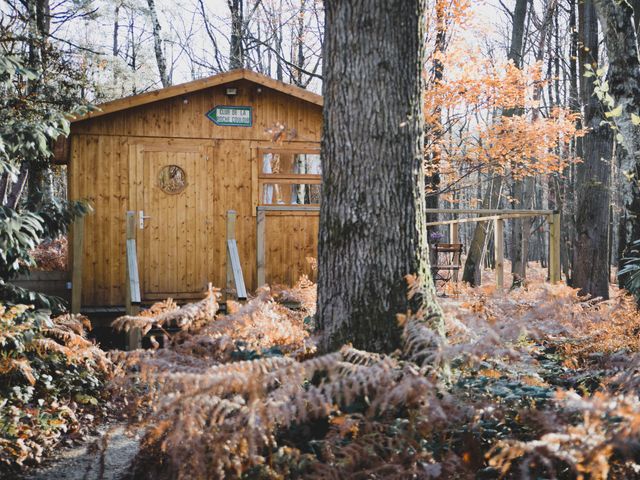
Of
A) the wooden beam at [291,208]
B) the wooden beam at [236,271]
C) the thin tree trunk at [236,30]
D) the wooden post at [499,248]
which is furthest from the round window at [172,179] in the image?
the thin tree trunk at [236,30]

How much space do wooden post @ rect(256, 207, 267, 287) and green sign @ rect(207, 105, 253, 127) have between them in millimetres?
1674

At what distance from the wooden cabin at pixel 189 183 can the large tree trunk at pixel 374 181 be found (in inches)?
235

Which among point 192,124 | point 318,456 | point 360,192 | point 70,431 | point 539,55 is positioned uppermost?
point 539,55

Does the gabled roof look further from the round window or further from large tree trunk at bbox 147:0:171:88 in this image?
large tree trunk at bbox 147:0:171:88

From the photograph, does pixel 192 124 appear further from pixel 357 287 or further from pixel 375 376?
pixel 375 376

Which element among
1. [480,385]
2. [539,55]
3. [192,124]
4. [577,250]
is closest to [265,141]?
[192,124]

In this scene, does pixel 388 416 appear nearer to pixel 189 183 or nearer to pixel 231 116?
pixel 189 183

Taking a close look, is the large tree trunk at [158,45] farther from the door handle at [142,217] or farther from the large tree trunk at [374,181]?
the large tree trunk at [374,181]

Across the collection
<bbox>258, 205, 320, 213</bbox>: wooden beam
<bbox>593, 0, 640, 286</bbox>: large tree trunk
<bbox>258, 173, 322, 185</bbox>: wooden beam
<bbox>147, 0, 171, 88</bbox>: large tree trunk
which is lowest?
<bbox>258, 205, 320, 213</bbox>: wooden beam

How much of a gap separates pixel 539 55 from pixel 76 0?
564 inches

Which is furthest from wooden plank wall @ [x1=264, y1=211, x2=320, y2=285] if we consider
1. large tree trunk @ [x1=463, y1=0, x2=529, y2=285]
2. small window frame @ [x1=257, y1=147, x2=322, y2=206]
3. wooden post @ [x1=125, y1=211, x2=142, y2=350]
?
large tree trunk @ [x1=463, y1=0, x2=529, y2=285]

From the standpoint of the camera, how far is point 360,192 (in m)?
3.44

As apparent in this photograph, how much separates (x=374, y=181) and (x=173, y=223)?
7001 millimetres

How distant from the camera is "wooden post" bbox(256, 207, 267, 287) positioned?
9.16 metres
